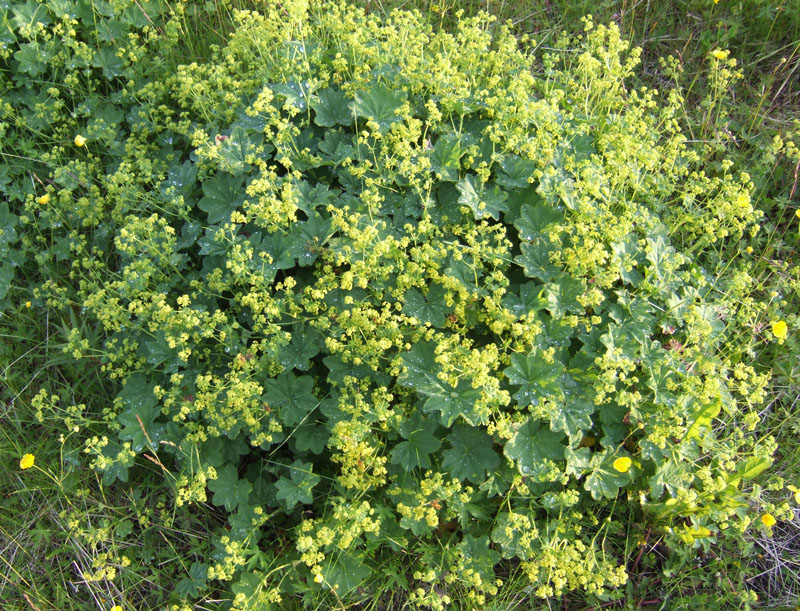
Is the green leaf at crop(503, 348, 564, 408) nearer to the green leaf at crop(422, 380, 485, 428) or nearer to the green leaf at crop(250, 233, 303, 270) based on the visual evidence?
the green leaf at crop(422, 380, 485, 428)

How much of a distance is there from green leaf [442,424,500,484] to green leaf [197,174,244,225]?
1.55 m

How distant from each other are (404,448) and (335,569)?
591mm

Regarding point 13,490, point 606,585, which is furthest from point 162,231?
point 606,585

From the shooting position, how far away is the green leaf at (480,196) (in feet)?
9.91

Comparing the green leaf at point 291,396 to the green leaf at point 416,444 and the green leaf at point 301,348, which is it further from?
the green leaf at point 416,444

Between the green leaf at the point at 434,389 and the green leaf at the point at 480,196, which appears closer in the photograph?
the green leaf at the point at 434,389

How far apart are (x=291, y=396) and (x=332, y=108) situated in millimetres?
1534

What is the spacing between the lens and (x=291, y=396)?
9.48 ft

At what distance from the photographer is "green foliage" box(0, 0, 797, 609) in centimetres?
274

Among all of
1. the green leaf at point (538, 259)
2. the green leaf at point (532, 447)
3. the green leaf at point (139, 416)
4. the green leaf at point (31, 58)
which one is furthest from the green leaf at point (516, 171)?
the green leaf at point (31, 58)

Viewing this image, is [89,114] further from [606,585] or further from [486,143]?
[606,585]

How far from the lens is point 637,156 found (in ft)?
10.6

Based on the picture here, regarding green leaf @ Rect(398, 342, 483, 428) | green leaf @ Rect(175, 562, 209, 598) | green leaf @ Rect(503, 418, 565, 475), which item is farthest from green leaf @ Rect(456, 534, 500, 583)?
green leaf @ Rect(175, 562, 209, 598)

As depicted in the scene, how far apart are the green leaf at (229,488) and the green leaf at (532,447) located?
1.18 meters
